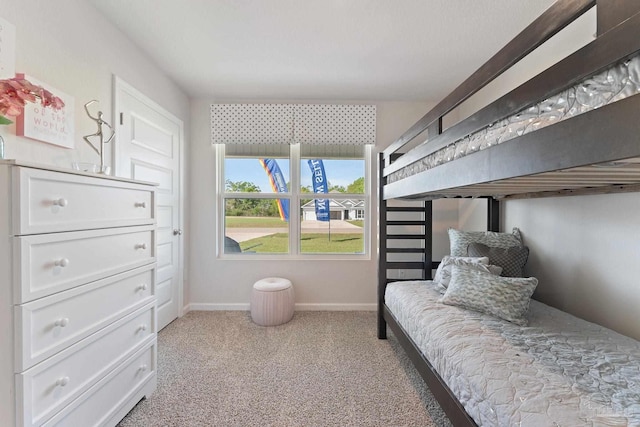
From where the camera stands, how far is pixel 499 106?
3.34 ft

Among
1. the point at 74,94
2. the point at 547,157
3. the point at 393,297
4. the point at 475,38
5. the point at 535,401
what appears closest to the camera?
the point at 547,157

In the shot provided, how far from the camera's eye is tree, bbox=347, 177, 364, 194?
3.41 metres

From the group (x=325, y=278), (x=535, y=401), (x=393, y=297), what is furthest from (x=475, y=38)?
(x=325, y=278)

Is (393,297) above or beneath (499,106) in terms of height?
beneath

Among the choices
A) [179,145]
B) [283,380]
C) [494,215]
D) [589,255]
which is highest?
[179,145]

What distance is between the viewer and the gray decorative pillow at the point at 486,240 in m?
2.38

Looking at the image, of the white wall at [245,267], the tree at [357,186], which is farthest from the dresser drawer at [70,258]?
the tree at [357,186]

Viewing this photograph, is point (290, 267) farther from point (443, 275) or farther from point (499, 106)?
point (499, 106)

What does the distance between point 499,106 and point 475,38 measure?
5.01 ft

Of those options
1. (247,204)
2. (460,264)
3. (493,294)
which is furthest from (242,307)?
(493,294)

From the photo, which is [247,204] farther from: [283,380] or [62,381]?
[62,381]

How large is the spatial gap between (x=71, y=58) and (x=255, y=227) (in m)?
2.14

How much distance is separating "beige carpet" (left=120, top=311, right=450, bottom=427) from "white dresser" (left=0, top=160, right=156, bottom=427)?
29 centimetres

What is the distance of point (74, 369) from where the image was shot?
122cm
